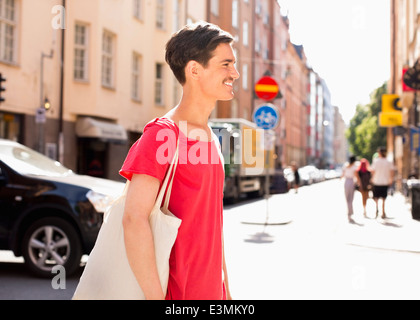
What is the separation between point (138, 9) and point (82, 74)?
5.35 m

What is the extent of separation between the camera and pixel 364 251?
930 cm

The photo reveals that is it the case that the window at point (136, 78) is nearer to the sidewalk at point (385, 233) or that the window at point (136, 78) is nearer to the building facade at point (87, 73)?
the building facade at point (87, 73)

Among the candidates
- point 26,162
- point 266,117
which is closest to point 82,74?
point 266,117

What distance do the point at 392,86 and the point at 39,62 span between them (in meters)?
34.6

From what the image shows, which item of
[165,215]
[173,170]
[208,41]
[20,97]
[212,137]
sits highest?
[20,97]

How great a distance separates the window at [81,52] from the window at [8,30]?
9.98ft

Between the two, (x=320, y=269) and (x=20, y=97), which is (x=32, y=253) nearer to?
(x=320, y=269)

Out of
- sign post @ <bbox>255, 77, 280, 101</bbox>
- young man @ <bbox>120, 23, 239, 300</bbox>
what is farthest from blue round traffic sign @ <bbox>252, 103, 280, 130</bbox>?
young man @ <bbox>120, 23, 239, 300</bbox>

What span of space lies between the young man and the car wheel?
4.90 metres

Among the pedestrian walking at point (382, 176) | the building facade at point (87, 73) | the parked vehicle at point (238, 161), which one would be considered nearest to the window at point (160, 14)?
the building facade at point (87, 73)

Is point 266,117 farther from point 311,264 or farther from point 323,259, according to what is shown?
point 311,264

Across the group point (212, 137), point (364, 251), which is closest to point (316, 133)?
point (364, 251)

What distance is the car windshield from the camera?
7.05 m

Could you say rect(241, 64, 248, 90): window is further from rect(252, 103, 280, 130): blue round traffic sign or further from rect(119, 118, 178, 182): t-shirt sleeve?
rect(119, 118, 178, 182): t-shirt sleeve
